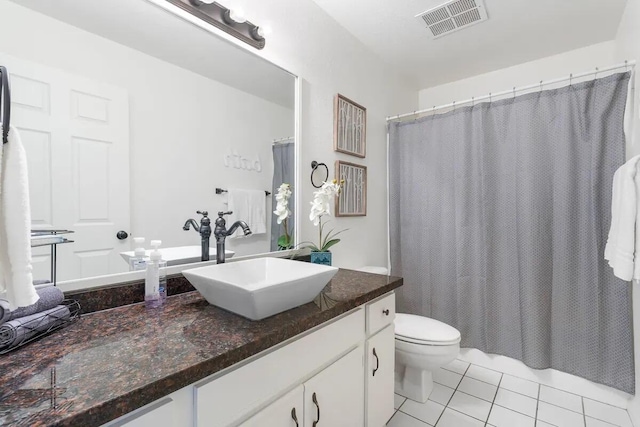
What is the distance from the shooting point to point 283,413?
85cm

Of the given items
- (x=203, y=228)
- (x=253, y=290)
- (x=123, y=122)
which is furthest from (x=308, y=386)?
(x=123, y=122)

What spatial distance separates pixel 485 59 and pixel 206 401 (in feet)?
9.74

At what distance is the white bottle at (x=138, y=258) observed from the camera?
1.07 meters

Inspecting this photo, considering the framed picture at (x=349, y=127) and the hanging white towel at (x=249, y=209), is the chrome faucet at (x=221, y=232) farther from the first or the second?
the framed picture at (x=349, y=127)

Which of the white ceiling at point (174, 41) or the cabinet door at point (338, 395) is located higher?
the white ceiling at point (174, 41)

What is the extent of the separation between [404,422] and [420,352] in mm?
368

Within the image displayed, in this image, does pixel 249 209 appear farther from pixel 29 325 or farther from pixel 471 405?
pixel 471 405

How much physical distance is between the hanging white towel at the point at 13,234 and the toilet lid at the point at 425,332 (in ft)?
5.34

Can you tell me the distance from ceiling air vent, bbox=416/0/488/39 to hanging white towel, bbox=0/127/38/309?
2.15 metres

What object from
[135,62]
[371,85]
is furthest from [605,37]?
[135,62]

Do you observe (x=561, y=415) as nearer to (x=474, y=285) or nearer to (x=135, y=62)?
(x=474, y=285)

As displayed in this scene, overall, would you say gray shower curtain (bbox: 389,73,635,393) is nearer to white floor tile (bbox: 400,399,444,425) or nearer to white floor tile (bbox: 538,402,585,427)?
white floor tile (bbox: 538,402,585,427)

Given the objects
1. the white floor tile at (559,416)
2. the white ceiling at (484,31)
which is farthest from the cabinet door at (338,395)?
the white ceiling at (484,31)

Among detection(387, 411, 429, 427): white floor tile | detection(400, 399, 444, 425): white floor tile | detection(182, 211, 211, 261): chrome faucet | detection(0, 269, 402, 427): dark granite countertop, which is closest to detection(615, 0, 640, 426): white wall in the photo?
detection(400, 399, 444, 425): white floor tile
